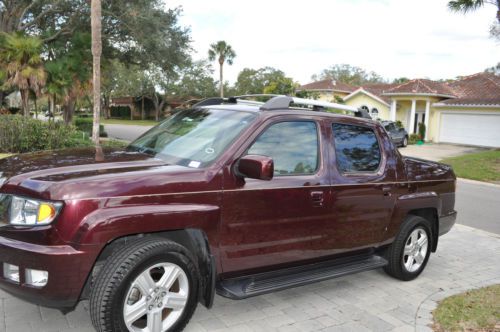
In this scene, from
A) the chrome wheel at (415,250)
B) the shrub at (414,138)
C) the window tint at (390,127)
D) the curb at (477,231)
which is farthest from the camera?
the shrub at (414,138)

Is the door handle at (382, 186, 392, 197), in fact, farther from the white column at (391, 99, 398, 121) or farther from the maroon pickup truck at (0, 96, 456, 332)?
the white column at (391, 99, 398, 121)

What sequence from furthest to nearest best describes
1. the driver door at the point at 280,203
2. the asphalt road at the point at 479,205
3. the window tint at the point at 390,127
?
the window tint at the point at 390,127
the asphalt road at the point at 479,205
the driver door at the point at 280,203

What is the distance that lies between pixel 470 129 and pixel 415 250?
29764 millimetres

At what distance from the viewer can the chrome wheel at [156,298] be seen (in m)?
3.23

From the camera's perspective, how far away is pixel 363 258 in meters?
4.80

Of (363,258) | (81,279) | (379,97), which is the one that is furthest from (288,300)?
(379,97)

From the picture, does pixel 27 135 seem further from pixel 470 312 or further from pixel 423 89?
pixel 423 89

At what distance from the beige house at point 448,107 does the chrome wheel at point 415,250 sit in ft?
92.6

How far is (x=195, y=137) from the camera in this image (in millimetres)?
4078

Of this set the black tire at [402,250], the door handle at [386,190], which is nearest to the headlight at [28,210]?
the door handle at [386,190]

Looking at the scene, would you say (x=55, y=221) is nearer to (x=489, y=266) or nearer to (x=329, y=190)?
(x=329, y=190)

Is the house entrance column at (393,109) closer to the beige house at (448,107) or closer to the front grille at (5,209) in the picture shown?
the beige house at (448,107)

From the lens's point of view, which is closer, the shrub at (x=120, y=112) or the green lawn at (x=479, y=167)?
the green lawn at (x=479, y=167)

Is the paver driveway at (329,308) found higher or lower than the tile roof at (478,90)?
lower
